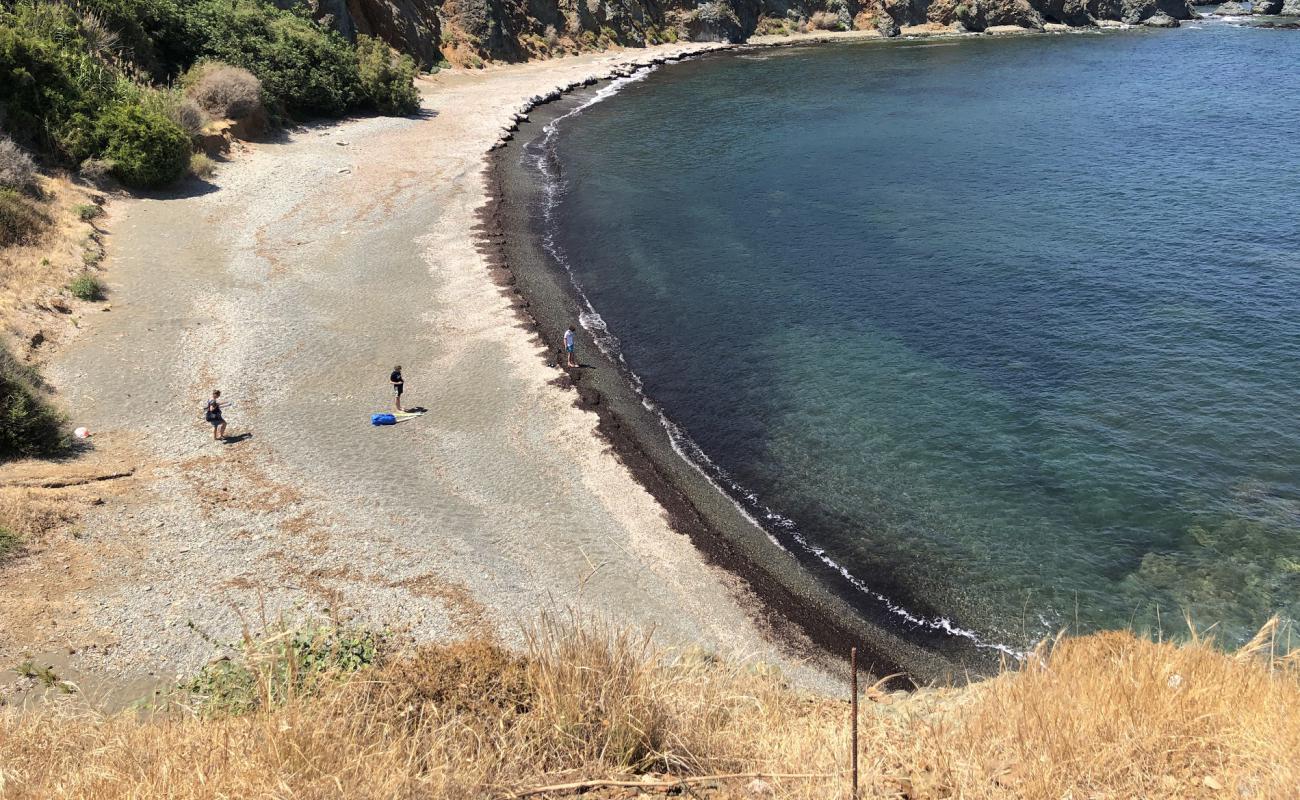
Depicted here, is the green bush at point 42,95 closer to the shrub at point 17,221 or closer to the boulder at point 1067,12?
the shrub at point 17,221

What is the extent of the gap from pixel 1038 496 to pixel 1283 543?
549 centimetres

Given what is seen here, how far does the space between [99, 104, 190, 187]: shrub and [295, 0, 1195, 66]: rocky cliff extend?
2725 cm

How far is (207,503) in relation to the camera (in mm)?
20328

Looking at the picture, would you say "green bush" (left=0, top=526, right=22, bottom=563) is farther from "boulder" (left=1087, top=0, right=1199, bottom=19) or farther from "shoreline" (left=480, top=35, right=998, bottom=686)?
"boulder" (left=1087, top=0, right=1199, bottom=19)

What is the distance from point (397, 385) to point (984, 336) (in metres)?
20.9

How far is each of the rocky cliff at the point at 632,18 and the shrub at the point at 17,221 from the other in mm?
36246

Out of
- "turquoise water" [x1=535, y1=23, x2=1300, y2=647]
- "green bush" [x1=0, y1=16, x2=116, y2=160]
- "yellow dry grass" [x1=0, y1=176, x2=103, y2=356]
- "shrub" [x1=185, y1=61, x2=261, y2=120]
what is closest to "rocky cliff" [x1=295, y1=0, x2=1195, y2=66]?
"shrub" [x1=185, y1=61, x2=261, y2=120]

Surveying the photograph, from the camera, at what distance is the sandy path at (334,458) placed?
17719mm

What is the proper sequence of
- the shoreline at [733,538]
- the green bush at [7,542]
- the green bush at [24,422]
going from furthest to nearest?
1. the green bush at [24,422]
2. the shoreline at [733,538]
3. the green bush at [7,542]

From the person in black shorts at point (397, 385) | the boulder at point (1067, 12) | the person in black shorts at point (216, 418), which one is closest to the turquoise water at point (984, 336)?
the person in black shorts at point (397, 385)

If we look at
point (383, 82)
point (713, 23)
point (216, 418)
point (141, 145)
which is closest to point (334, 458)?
point (216, 418)

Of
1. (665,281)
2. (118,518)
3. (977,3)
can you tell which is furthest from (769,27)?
(118,518)

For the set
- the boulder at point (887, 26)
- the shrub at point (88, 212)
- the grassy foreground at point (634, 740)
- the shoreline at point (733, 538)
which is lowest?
the shoreline at point (733, 538)

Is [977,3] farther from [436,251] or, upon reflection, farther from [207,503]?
[207,503]
